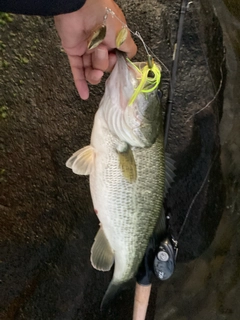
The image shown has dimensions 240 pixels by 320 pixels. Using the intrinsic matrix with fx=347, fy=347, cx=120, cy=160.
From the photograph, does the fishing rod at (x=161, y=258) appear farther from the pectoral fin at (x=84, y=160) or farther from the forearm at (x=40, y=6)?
the forearm at (x=40, y=6)

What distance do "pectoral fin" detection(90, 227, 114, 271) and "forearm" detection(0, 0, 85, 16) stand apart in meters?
0.86

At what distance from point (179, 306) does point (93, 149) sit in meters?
1.32

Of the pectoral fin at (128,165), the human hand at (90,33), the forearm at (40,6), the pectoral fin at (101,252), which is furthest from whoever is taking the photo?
the pectoral fin at (101,252)

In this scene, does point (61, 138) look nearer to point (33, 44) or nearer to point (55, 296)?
point (33, 44)

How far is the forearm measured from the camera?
3.26ft

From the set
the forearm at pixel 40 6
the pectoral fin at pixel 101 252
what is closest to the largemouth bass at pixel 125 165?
the pectoral fin at pixel 101 252

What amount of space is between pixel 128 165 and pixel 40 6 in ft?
2.05

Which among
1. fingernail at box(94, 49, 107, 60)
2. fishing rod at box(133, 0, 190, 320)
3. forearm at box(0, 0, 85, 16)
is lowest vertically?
fishing rod at box(133, 0, 190, 320)

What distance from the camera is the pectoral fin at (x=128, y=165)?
4.32 ft

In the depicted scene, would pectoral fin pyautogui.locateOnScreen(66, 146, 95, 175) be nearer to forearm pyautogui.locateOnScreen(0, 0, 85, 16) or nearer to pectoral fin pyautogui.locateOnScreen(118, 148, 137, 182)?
pectoral fin pyautogui.locateOnScreen(118, 148, 137, 182)

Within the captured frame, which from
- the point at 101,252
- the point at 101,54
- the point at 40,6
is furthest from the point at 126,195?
the point at 40,6

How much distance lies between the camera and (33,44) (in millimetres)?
1809

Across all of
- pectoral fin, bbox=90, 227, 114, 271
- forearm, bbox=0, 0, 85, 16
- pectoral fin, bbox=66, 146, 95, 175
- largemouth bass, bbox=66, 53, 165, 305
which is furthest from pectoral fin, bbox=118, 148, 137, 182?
forearm, bbox=0, 0, 85, 16

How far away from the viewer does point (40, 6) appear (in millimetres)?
1000
